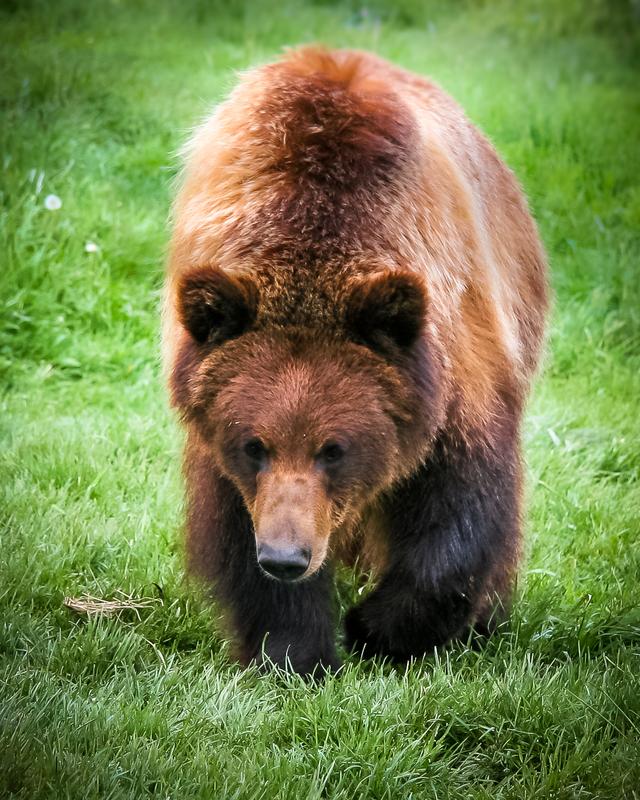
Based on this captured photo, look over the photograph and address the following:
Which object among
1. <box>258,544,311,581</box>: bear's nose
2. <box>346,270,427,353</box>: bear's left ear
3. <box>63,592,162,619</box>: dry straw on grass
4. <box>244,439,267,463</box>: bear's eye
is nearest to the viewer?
<box>258,544,311,581</box>: bear's nose

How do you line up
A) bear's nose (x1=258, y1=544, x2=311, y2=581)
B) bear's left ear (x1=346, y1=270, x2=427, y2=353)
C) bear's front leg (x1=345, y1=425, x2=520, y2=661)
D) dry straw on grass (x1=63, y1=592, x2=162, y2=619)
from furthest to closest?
dry straw on grass (x1=63, y1=592, x2=162, y2=619), bear's front leg (x1=345, y1=425, x2=520, y2=661), bear's left ear (x1=346, y1=270, x2=427, y2=353), bear's nose (x1=258, y1=544, x2=311, y2=581)

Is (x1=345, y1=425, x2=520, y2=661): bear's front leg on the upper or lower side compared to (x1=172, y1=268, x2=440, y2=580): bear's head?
lower

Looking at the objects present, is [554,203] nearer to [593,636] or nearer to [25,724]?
[593,636]

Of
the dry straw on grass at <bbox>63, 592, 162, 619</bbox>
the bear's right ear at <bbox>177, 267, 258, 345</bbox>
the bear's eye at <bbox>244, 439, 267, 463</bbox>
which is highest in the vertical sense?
the bear's right ear at <bbox>177, 267, 258, 345</bbox>

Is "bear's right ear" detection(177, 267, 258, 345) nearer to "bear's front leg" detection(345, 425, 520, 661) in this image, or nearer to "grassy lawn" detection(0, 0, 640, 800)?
"bear's front leg" detection(345, 425, 520, 661)

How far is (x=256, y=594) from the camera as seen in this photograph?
14.0 feet

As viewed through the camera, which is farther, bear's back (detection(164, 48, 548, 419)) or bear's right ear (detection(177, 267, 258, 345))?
bear's back (detection(164, 48, 548, 419))

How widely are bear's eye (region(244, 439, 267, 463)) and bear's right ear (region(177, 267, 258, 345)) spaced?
14.7 inches

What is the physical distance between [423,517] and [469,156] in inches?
63.5

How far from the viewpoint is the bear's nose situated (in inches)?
138

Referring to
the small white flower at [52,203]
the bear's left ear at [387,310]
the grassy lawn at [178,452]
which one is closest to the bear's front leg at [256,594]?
the grassy lawn at [178,452]

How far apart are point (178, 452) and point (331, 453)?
2318 millimetres

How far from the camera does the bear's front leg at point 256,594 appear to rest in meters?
4.23

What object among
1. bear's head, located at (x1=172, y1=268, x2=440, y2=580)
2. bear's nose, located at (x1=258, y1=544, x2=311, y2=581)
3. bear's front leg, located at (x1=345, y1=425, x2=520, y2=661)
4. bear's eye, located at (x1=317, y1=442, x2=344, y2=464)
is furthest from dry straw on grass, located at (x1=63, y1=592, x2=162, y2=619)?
bear's eye, located at (x1=317, y1=442, x2=344, y2=464)
